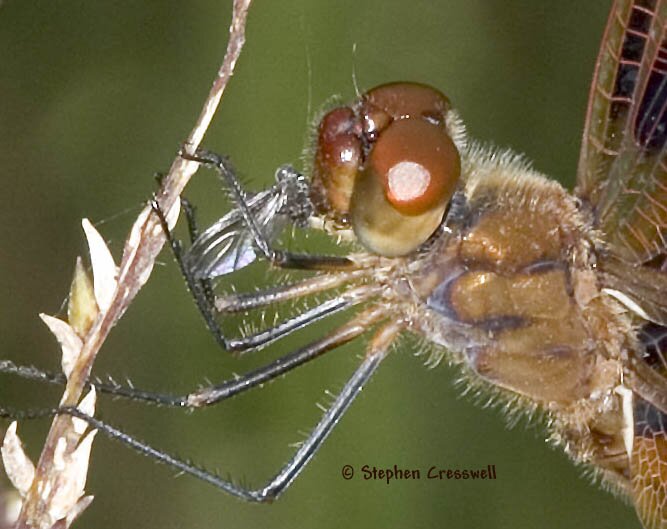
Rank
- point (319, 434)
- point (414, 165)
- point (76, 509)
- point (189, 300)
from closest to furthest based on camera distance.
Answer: point (76, 509) < point (414, 165) < point (319, 434) < point (189, 300)

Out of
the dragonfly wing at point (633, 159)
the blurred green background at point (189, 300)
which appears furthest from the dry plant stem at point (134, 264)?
the blurred green background at point (189, 300)

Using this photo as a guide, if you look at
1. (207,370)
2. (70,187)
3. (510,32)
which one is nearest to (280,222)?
(207,370)

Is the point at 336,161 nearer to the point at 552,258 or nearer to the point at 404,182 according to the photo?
the point at 404,182

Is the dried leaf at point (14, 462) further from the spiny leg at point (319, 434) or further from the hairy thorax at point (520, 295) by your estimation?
the hairy thorax at point (520, 295)

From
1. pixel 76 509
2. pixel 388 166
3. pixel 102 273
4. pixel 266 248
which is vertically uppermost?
pixel 388 166

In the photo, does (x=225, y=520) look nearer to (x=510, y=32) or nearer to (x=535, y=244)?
(x=535, y=244)

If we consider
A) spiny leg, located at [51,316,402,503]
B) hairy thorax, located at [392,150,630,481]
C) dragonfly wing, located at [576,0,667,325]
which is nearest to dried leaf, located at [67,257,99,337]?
spiny leg, located at [51,316,402,503]

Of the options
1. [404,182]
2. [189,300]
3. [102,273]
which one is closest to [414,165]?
[404,182]
